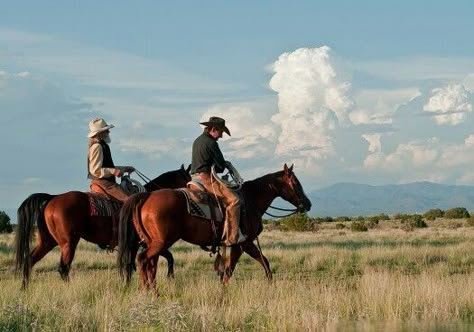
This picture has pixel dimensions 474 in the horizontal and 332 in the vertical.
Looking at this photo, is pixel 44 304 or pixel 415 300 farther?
pixel 415 300

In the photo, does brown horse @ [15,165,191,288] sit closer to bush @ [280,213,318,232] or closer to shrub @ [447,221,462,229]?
bush @ [280,213,318,232]

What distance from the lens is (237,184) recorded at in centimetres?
1481

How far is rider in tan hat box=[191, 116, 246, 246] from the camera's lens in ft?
47.3

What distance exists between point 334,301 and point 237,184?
3664mm

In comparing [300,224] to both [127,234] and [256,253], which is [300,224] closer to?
[256,253]

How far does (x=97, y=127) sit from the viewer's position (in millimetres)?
15305

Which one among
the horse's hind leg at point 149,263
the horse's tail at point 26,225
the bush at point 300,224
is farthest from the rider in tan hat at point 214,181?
the bush at point 300,224

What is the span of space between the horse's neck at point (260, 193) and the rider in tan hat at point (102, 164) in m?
2.30

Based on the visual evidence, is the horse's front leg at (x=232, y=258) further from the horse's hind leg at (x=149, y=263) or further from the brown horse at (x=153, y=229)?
the horse's hind leg at (x=149, y=263)

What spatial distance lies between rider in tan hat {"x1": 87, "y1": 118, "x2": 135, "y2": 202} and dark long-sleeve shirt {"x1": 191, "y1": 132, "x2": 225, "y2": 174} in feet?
4.99

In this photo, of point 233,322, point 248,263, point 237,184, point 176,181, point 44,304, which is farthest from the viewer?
point 248,263

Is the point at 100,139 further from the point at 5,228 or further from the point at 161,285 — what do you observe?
the point at 5,228

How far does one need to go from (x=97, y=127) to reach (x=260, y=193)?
3256 mm

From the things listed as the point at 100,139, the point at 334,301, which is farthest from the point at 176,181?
the point at 334,301
